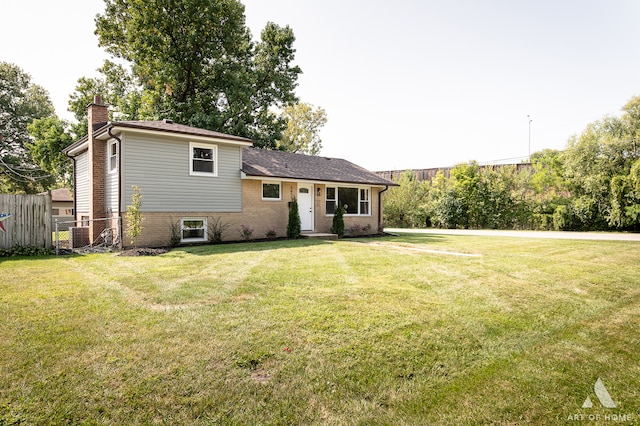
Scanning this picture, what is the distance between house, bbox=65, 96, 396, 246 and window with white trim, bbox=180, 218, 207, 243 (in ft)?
0.12

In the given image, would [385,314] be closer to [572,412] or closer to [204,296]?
[572,412]

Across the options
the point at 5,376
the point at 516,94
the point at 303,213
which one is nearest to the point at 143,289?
the point at 5,376

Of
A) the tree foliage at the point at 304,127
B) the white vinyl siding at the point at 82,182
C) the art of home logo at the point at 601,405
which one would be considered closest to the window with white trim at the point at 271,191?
the white vinyl siding at the point at 82,182

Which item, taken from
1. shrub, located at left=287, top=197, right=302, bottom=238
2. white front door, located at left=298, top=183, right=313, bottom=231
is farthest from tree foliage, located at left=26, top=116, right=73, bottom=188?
shrub, located at left=287, top=197, right=302, bottom=238

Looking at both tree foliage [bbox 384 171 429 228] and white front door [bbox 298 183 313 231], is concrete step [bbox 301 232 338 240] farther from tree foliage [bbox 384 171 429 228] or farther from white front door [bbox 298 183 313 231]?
tree foliage [bbox 384 171 429 228]

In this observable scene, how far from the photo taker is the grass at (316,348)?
2.59 metres

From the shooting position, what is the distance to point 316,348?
137 inches

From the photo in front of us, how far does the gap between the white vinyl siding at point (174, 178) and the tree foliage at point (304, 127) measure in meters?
23.9

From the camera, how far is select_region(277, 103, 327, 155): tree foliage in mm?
38188

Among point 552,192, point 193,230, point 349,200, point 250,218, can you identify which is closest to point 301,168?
point 349,200

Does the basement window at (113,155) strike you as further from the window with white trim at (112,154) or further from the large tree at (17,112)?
the large tree at (17,112)

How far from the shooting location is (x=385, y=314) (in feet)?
14.5

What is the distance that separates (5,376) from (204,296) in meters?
2.51

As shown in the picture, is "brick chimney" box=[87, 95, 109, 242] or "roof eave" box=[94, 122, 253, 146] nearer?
"roof eave" box=[94, 122, 253, 146]
